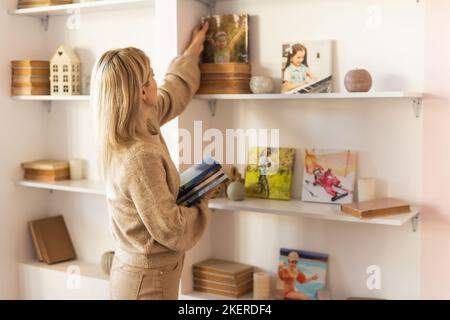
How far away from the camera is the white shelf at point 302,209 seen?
2225 mm

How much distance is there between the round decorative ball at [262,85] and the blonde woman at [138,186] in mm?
491

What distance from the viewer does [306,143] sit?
2.59 meters

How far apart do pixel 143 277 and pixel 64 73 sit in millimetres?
1326

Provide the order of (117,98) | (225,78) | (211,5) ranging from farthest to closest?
(211,5), (225,78), (117,98)

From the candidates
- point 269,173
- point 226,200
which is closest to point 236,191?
point 226,200

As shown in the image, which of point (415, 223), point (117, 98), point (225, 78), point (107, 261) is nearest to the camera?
point (117, 98)

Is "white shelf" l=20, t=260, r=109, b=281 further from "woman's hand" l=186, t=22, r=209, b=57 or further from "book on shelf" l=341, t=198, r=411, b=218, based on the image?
"book on shelf" l=341, t=198, r=411, b=218

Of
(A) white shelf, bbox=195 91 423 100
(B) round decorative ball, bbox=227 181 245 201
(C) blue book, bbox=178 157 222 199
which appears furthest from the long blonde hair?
(B) round decorative ball, bbox=227 181 245 201

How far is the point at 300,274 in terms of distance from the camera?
2605 mm

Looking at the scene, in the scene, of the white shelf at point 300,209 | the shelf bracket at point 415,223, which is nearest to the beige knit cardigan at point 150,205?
the white shelf at point 300,209

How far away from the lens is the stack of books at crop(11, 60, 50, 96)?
3057 millimetres

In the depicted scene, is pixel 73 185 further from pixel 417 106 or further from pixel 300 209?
pixel 417 106
